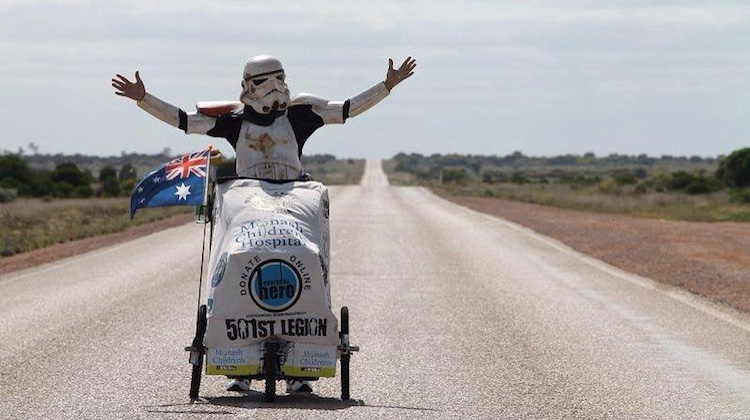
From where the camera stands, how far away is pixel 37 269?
2425 centimetres

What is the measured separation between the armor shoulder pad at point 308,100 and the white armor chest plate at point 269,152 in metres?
0.21

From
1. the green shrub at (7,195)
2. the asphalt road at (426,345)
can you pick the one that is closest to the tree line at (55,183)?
the green shrub at (7,195)

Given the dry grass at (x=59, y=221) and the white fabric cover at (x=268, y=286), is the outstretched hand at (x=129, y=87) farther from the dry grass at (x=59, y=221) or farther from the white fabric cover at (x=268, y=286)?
the dry grass at (x=59, y=221)

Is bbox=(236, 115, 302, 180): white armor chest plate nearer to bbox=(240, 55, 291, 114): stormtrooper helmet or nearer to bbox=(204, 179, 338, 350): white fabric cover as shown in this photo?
bbox=(240, 55, 291, 114): stormtrooper helmet

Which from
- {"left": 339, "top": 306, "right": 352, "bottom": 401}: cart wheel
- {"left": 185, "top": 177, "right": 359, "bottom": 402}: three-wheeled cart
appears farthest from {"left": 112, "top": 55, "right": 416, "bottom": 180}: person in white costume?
{"left": 339, "top": 306, "right": 352, "bottom": 401}: cart wheel

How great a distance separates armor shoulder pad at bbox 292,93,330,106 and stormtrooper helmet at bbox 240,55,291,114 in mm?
179

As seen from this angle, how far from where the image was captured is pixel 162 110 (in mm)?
9953

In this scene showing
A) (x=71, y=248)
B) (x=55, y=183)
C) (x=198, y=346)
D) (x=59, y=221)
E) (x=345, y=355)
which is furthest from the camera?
(x=55, y=183)

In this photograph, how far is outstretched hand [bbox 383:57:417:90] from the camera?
10422 millimetres

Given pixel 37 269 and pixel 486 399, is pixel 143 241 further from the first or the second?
pixel 486 399

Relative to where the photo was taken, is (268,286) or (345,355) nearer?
(268,286)

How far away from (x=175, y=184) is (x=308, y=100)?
1212 millimetres

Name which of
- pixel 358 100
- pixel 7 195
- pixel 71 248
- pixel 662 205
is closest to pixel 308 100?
pixel 358 100

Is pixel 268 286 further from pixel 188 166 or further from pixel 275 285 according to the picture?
pixel 188 166
